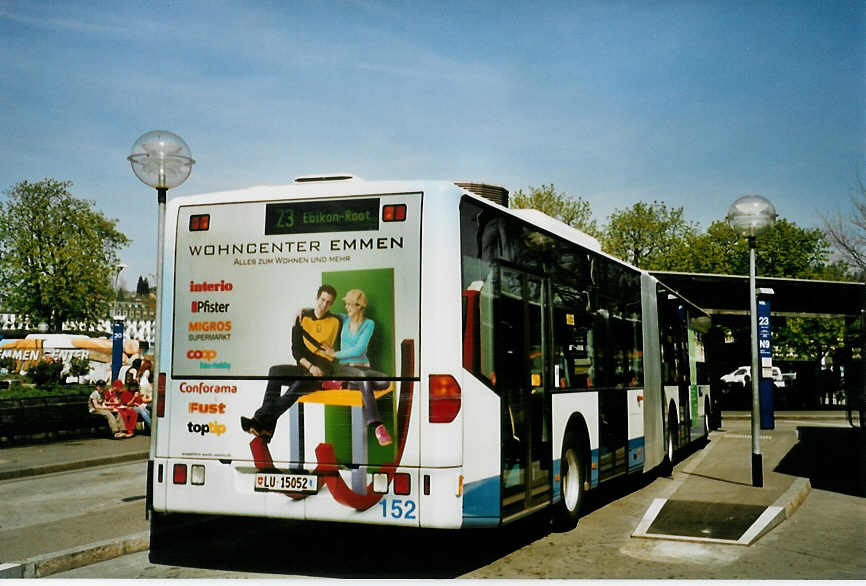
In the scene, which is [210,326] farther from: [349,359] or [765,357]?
[765,357]

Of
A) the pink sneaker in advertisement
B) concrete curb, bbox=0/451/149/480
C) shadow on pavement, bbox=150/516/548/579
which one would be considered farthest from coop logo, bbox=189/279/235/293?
concrete curb, bbox=0/451/149/480

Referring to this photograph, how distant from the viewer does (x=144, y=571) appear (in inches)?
301

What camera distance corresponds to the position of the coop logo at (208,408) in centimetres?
759

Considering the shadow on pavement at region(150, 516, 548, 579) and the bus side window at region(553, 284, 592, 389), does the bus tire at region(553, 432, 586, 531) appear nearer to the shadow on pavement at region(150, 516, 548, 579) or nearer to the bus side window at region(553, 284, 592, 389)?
the shadow on pavement at region(150, 516, 548, 579)

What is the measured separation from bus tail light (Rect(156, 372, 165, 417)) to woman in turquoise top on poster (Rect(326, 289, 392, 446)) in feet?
5.31

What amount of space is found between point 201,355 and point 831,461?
12.7 m

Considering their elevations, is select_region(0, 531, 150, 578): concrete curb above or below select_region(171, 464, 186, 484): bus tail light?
below

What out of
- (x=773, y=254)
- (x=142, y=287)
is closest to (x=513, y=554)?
(x=773, y=254)

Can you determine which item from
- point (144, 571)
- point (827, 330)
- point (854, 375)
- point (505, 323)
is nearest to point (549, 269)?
point (505, 323)

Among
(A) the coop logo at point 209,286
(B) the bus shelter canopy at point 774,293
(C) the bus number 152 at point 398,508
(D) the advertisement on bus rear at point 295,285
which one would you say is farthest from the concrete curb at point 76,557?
(B) the bus shelter canopy at point 774,293

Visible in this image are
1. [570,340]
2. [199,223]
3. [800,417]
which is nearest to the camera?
[199,223]

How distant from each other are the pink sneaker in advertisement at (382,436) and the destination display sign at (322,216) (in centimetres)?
159

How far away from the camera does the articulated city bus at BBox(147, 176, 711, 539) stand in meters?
7.03

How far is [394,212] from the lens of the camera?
7312 millimetres
